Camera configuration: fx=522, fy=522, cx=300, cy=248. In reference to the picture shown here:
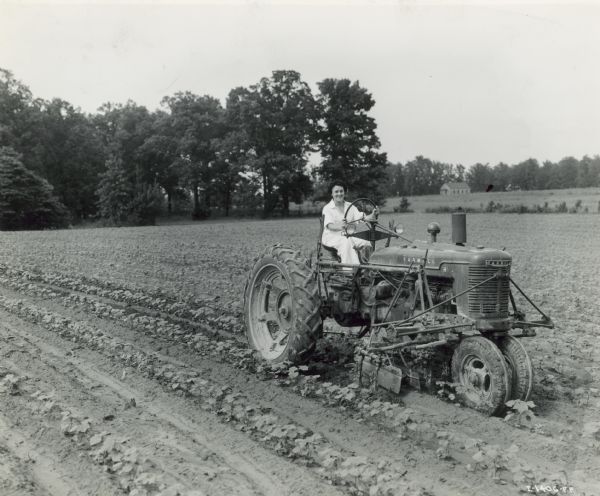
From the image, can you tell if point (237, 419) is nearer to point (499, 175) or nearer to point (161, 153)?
point (161, 153)

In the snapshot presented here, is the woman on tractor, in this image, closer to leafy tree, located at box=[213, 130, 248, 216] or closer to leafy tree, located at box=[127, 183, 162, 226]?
leafy tree, located at box=[127, 183, 162, 226]

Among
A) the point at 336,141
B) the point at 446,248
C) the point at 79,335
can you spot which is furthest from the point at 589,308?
the point at 336,141

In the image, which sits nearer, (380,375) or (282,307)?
(380,375)

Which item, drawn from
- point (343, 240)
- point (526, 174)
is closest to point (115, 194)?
point (343, 240)

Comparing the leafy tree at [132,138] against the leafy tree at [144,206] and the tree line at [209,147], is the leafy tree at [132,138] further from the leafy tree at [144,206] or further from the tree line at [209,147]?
the leafy tree at [144,206]

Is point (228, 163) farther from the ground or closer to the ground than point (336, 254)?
farther from the ground

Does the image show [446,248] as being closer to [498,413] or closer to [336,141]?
[498,413]

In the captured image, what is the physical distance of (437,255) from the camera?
187 inches

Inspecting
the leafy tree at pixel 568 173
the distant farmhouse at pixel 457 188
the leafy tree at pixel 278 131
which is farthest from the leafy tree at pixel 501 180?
the leafy tree at pixel 278 131

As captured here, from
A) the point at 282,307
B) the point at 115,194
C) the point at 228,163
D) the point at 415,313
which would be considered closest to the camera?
the point at 415,313

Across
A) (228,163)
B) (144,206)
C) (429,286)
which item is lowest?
(429,286)

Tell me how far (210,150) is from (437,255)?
40060 mm

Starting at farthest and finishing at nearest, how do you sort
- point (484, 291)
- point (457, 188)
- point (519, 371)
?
point (457, 188)
point (484, 291)
point (519, 371)

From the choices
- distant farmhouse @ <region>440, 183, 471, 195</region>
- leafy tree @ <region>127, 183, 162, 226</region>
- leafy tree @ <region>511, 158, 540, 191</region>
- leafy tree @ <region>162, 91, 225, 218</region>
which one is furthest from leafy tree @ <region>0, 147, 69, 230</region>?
distant farmhouse @ <region>440, 183, 471, 195</region>
